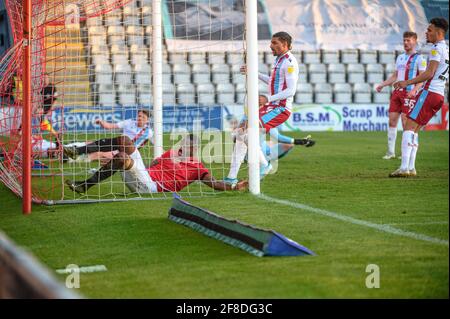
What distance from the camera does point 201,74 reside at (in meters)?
24.4

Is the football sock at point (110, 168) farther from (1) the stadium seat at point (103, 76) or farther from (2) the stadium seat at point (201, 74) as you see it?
(2) the stadium seat at point (201, 74)

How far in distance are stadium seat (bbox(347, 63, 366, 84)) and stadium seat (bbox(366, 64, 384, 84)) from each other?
0.68 feet

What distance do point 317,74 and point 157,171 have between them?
18.7 meters

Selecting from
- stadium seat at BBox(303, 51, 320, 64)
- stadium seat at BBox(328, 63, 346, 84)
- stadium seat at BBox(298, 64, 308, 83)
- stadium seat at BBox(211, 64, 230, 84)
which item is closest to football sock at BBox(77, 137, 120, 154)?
stadium seat at BBox(211, 64, 230, 84)

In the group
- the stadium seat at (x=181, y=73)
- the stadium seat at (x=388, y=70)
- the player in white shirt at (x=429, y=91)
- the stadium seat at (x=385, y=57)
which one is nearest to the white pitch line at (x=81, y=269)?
the player in white shirt at (x=429, y=91)

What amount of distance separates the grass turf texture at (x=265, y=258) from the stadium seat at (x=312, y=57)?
58.0ft

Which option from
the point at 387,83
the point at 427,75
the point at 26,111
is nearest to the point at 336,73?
the point at 387,83

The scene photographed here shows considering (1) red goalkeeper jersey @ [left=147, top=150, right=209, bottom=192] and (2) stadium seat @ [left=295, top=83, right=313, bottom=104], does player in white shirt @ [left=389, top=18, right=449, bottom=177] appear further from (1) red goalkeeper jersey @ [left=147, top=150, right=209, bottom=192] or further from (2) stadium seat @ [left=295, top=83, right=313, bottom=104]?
(2) stadium seat @ [left=295, top=83, right=313, bottom=104]

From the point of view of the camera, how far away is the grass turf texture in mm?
4094

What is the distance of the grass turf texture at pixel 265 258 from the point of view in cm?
409

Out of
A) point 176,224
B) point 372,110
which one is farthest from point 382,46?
point 176,224

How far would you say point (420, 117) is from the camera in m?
9.85
